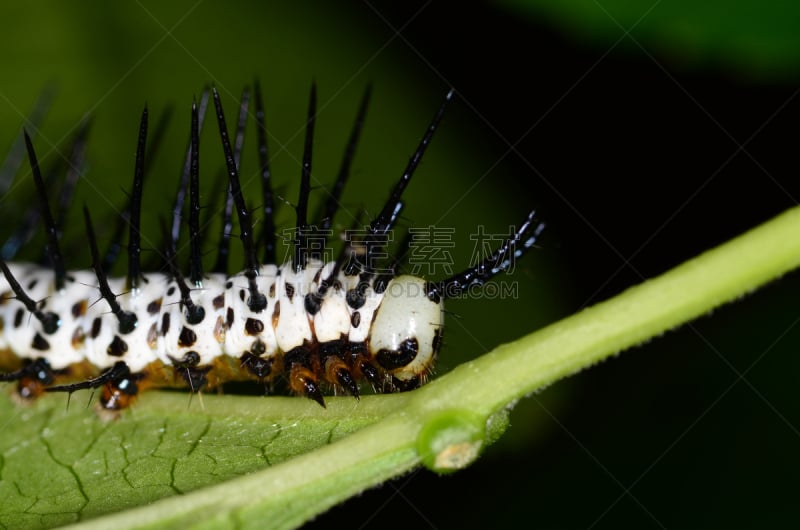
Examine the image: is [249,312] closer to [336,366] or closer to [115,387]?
[336,366]

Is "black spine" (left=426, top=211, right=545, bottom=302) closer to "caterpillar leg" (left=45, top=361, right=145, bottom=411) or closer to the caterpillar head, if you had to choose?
the caterpillar head

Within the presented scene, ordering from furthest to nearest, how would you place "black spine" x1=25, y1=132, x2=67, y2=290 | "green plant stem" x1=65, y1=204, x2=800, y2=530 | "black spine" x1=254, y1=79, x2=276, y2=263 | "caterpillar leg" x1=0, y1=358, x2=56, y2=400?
"caterpillar leg" x1=0, y1=358, x2=56, y2=400
"black spine" x1=254, y1=79, x2=276, y2=263
"black spine" x1=25, y1=132, x2=67, y2=290
"green plant stem" x1=65, y1=204, x2=800, y2=530

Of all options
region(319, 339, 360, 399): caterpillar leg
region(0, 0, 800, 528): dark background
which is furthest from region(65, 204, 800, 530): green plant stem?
region(0, 0, 800, 528): dark background

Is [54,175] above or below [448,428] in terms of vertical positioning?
below

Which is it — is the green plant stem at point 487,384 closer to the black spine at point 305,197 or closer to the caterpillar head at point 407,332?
the caterpillar head at point 407,332

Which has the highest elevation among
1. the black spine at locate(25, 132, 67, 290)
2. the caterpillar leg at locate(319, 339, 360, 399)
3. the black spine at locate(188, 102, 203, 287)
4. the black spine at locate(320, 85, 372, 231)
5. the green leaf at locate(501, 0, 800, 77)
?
the green leaf at locate(501, 0, 800, 77)

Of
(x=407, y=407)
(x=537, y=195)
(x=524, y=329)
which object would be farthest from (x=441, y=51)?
(x=407, y=407)

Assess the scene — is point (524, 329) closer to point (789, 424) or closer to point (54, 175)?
point (789, 424)
